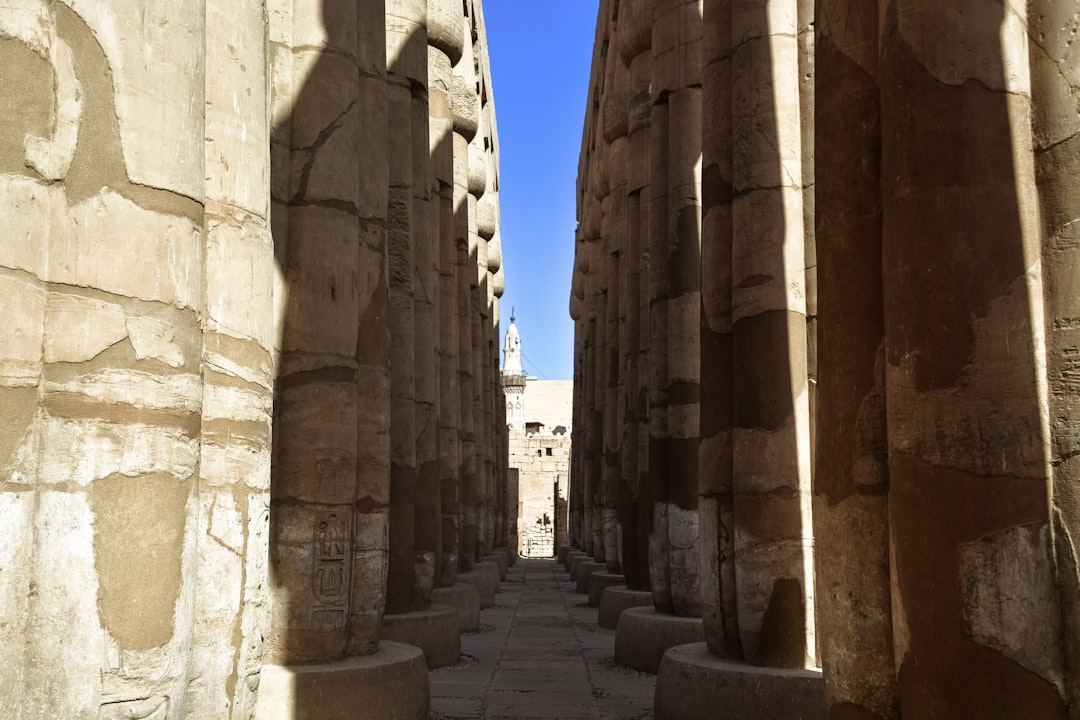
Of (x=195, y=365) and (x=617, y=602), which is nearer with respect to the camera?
(x=195, y=365)

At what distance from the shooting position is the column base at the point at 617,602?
43.7 feet

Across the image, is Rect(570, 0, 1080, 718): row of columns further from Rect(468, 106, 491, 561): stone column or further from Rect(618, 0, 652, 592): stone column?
Rect(468, 106, 491, 561): stone column

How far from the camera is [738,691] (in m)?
7.10

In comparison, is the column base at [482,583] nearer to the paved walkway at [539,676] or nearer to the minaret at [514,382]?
the paved walkway at [539,676]

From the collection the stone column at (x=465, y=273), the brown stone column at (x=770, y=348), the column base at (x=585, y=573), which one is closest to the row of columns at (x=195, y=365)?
the brown stone column at (x=770, y=348)

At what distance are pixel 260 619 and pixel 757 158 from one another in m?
5.26

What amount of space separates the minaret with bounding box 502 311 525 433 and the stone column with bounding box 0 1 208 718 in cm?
6527

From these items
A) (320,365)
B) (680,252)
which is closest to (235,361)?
(320,365)

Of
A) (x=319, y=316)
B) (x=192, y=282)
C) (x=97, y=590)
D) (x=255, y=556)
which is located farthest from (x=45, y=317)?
(x=319, y=316)

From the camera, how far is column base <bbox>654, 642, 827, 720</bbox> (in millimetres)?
6914

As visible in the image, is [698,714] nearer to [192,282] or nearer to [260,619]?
[260,619]

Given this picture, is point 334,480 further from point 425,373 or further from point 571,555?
point 571,555

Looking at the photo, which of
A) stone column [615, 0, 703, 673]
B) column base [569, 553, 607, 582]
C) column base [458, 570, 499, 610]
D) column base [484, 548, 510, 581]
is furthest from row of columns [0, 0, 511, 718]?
column base [484, 548, 510, 581]

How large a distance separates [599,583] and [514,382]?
55.5 meters
